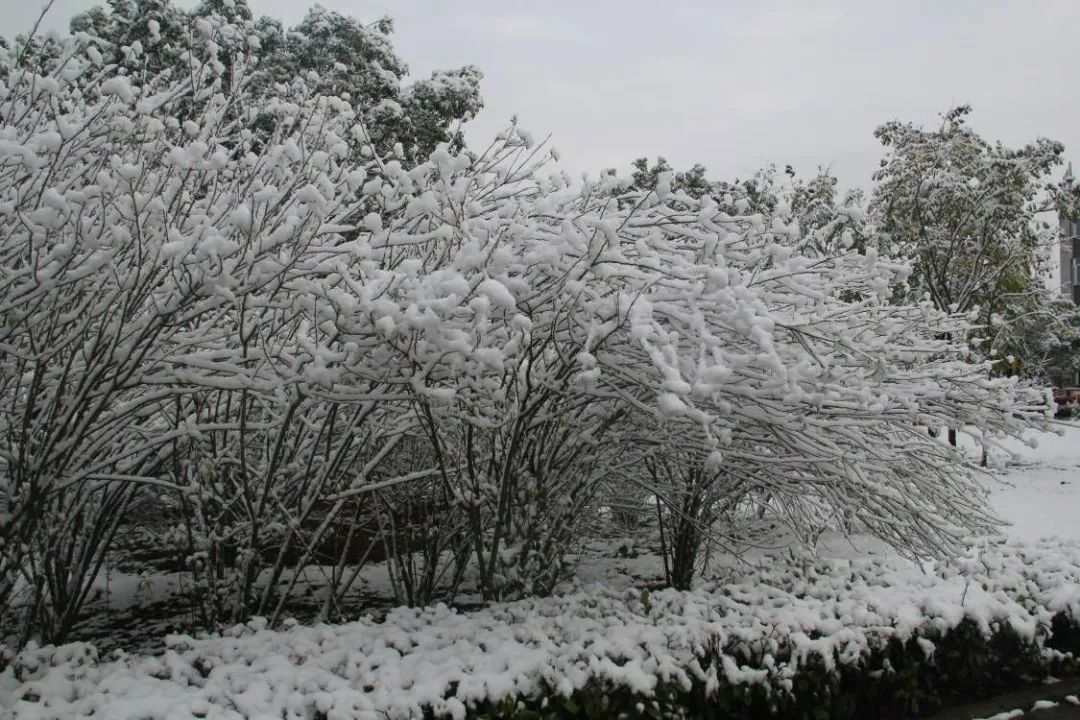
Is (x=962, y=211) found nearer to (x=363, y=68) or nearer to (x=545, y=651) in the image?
(x=363, y=68)

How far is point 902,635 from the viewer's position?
416cm

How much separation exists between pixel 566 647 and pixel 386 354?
1.37 metres

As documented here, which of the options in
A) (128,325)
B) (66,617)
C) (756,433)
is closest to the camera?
(128,325)

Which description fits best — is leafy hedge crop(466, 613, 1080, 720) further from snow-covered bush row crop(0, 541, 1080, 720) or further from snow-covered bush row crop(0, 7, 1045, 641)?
snow-covered bush row crop(0, 7, 1045, 641)

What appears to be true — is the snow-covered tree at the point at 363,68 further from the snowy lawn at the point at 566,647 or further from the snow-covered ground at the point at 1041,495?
the snowy lawn at the point at 566,647

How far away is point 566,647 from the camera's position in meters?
3.53

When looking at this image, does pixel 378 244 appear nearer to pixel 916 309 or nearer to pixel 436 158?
pixel 436 158

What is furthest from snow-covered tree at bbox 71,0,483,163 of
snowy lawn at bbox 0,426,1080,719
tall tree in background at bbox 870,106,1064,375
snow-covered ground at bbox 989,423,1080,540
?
snowy lawn at bbox 0,426,1080,719

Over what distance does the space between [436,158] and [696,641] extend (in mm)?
2259

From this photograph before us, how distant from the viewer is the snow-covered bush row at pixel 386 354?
3355 millimetres

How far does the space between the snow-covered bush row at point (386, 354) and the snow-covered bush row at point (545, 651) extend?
17.1 inches

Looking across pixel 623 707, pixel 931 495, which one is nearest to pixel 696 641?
pixel 623 707

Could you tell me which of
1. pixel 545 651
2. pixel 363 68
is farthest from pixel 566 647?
pixel 363 68

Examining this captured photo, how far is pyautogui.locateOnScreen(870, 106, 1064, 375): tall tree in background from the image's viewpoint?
48.5ft
